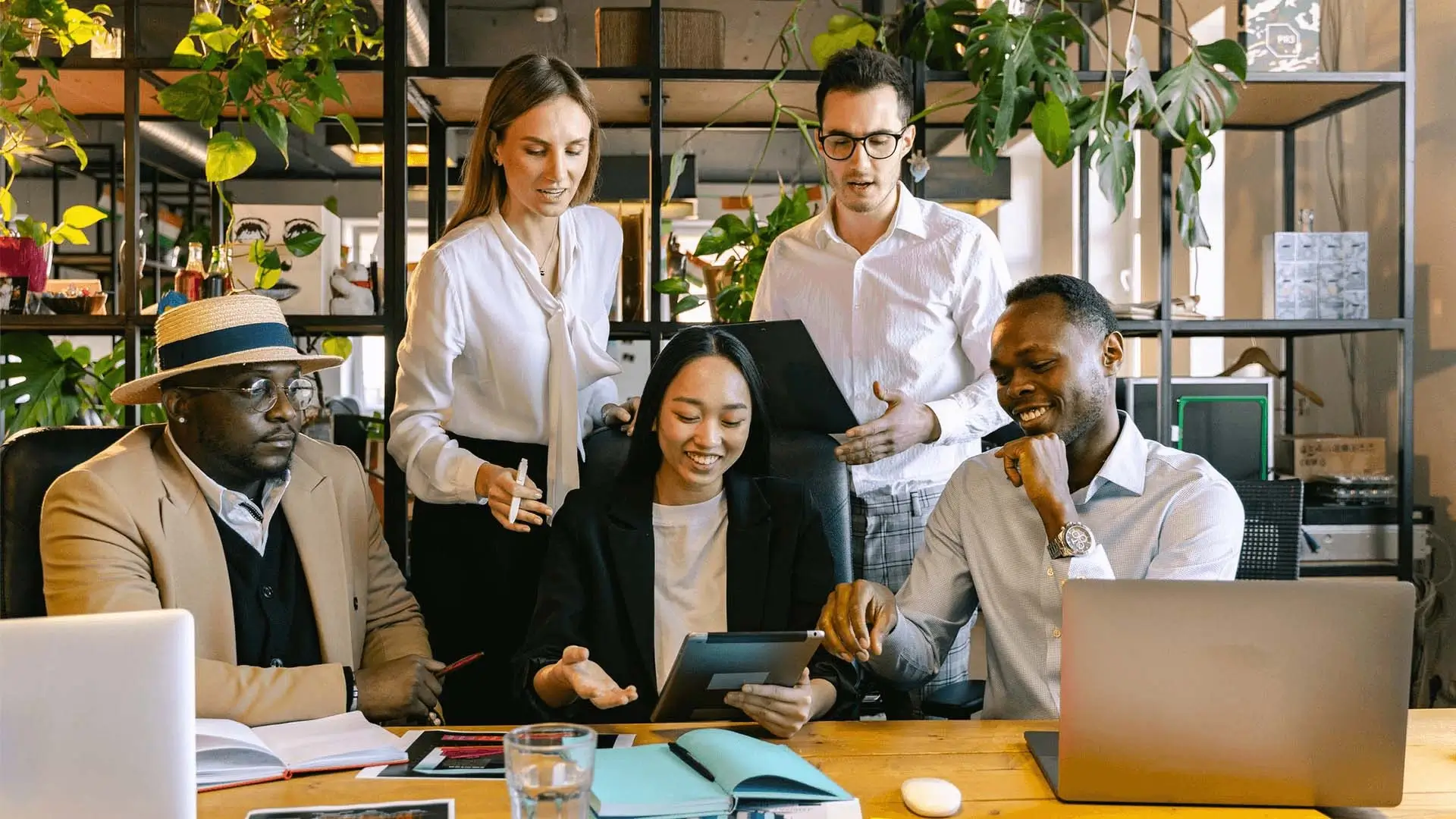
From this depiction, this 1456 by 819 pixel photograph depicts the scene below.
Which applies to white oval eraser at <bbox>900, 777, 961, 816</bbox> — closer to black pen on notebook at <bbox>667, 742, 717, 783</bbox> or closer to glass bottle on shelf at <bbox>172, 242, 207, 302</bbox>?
black pen on notebook at <bbox>667, 742, 717, 783</bbox>

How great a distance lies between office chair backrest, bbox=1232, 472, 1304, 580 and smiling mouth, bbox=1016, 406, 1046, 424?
857 mm

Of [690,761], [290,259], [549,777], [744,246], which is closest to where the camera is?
[549,777]

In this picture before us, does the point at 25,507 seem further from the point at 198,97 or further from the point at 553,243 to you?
the point at 198,97

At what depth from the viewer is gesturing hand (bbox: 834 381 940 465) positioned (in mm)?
2039

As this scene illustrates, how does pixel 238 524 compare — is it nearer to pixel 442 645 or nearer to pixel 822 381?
pixel 442 645

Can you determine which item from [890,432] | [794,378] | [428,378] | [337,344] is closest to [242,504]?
[428,378]

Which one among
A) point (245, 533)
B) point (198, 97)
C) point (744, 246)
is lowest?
point (245, 533)

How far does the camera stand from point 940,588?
1.88 metres

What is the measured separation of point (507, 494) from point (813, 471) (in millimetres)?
516

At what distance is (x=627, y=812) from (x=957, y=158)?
563 centimetres

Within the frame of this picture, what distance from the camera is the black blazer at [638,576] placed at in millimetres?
1870

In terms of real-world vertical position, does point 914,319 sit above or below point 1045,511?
above

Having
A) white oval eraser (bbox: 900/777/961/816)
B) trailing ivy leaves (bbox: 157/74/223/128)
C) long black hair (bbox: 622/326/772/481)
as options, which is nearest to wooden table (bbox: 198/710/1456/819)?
white oval eraser (bbox: 900/777/961/816)

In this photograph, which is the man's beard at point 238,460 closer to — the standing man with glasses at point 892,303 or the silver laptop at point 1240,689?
the standing man with glasses at point 892,303
